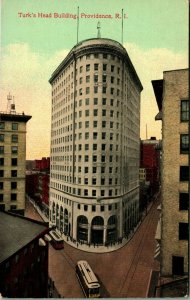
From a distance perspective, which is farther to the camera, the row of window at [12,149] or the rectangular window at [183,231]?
the row of window at [12,149]

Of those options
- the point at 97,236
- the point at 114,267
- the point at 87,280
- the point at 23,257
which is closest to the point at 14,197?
the point at 23,257

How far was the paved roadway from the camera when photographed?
7473 mm

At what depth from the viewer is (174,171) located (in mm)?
8281

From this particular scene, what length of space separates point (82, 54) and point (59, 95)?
1.56 meters

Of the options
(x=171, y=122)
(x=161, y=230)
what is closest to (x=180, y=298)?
(x=161, y=230)

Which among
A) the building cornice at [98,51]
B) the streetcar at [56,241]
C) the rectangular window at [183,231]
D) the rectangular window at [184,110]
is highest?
the building cornice at [98,51]

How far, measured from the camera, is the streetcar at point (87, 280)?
719 centimetres

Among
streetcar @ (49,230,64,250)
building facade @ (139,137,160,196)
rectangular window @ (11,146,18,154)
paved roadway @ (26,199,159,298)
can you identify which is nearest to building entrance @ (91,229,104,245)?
paved roadway @ (26,199,159,298)

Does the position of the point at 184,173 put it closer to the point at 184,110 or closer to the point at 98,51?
the point at 184,110

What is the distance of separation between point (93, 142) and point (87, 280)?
13.6ft

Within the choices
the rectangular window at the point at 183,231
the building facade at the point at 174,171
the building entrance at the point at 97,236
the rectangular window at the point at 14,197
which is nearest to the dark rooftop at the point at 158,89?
the building facade at the point at 174,171

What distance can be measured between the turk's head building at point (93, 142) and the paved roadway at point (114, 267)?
0.45 meters

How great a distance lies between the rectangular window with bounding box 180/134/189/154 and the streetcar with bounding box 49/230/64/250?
5.10 m

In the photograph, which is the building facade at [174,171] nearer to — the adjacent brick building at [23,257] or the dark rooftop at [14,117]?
the adjacent brick building at [23,257]
